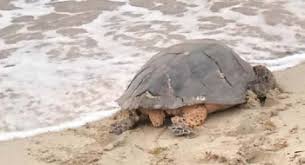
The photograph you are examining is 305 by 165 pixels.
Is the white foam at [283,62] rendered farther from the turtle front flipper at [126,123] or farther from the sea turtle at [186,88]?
the turtle front flipper at [126,123]

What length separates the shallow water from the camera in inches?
194

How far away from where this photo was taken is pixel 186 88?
13.8 feet

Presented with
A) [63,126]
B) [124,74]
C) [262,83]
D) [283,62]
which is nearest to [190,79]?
[262,83]

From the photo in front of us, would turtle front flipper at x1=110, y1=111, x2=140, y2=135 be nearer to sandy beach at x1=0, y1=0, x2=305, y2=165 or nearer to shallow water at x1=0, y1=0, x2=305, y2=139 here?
sandy beach at x1=0, y1=0, x2=305, y2=165

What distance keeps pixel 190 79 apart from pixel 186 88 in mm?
88

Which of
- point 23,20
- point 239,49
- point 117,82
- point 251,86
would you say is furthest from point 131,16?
point 251,86

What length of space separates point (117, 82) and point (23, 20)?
3004mm

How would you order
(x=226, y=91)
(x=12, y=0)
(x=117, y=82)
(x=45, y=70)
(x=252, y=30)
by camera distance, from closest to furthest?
(x=226, y=91), (x=117, y=82), (x=45, y=70), (x=252, y=30), (x=12, y=0)

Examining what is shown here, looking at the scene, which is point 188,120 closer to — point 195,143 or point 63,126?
point 195,143

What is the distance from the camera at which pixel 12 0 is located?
29.9 ft

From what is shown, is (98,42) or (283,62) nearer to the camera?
(283,62)

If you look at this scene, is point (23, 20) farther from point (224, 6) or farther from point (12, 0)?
point (224, 6)

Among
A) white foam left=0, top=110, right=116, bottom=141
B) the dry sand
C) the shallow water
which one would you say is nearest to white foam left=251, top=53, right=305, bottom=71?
the shallow water

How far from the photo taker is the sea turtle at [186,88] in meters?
4.16
